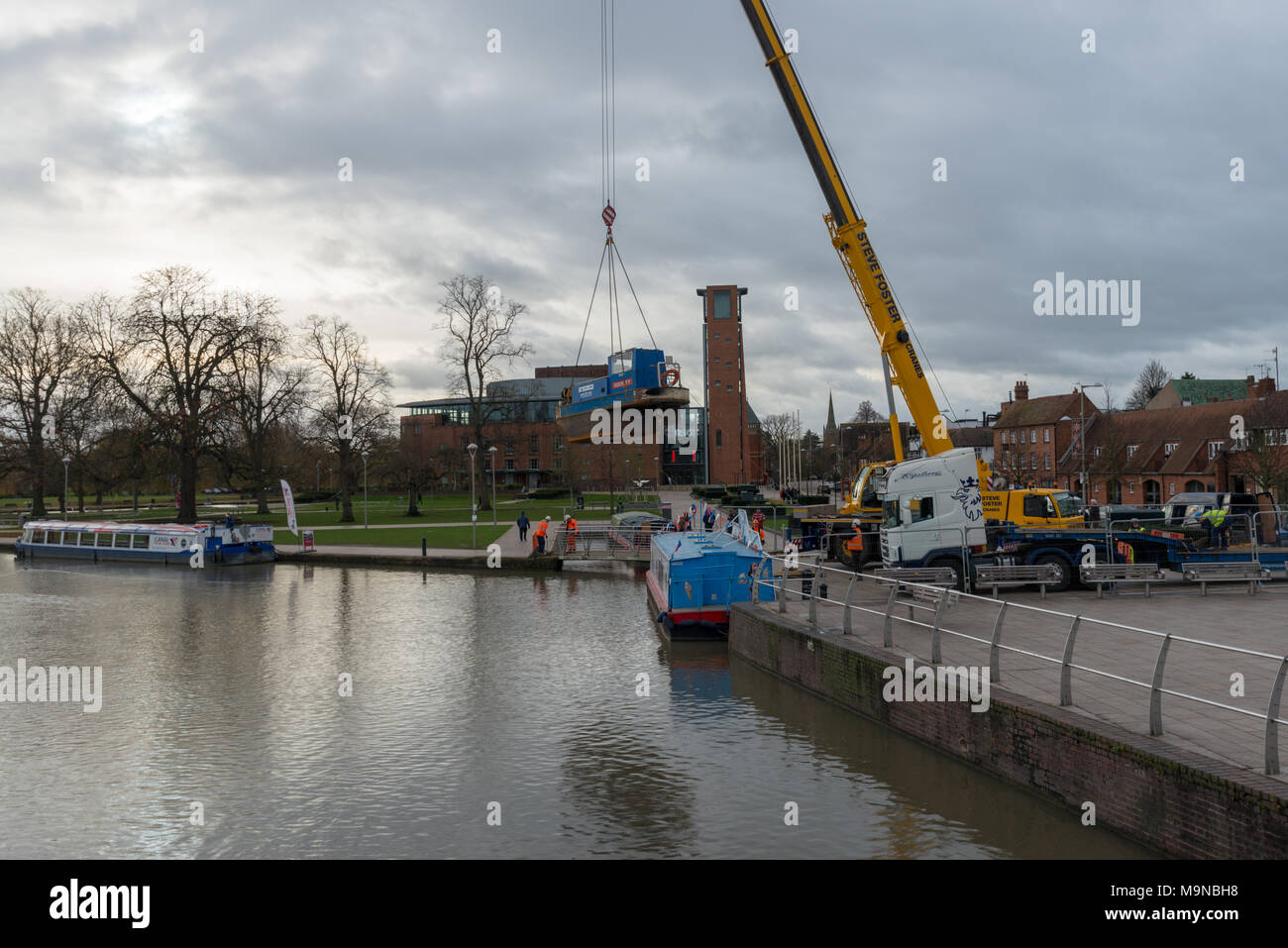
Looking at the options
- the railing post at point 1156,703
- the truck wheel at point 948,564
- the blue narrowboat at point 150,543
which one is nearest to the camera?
the railing post at point 1156,703

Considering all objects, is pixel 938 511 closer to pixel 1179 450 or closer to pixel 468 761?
pixel 468 761

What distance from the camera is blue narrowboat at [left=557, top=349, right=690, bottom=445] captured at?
76.8ft

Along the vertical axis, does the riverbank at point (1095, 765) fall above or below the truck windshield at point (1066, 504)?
below

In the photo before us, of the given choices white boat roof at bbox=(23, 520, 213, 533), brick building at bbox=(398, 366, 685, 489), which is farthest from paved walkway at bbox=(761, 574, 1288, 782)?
brick building at bbox=(398, 366, 685, 489)

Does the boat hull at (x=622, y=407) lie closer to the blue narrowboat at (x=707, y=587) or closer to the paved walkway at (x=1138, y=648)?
the blue narrowboat at (x=707, y=587)

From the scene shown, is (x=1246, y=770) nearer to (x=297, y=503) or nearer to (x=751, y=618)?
(x=751, y=618)

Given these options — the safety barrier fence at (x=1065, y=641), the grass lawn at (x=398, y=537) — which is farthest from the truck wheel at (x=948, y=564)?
the grass lawn at (x=398, y=537)

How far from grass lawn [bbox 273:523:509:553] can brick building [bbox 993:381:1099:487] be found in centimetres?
3665

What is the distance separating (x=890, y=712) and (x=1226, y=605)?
9044mm

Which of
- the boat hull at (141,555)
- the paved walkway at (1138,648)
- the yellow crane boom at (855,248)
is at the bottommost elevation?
the boat hull at (141,555)

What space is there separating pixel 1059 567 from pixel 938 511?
2.63 meters

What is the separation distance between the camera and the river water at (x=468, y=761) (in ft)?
30.2

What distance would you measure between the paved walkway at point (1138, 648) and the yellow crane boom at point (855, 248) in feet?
18.0
